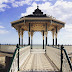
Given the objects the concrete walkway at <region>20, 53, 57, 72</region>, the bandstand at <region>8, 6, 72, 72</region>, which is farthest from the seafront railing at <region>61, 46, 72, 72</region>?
the concrete walkway at <region>20, 53, 57, 72</region>

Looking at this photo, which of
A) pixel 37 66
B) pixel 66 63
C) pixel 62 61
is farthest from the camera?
pixel 37 66

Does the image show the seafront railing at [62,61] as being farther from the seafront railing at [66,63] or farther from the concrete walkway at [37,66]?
the concrete walkway at [37,66]

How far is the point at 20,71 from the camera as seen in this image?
491 centimetres

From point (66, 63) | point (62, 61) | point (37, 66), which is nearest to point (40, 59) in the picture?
point (37, 66)

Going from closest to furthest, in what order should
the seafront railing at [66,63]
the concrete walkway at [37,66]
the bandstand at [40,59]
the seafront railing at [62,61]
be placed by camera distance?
the seafront railing at [66,63] → the seafront railing at [62,61] → the bandstand at [40,59] → the concrete walkway at [37,66]

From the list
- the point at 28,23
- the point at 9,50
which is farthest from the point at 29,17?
the point at 9,50

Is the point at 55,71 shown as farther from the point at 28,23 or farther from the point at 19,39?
the point at 19,39

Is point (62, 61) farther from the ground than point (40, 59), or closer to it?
farther from the ground

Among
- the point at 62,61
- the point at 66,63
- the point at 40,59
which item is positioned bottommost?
the point at 40,59

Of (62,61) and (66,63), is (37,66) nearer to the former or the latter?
(62,61)

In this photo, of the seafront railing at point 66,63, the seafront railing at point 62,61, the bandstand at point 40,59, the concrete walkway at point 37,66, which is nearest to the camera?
the seafront railing at point 66,63

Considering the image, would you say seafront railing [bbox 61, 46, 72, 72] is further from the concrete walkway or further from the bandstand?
the concrete walkway

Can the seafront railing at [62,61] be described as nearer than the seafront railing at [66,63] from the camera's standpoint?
No

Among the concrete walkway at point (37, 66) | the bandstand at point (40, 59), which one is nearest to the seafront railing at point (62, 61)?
the bandstand at point (40, 59)
